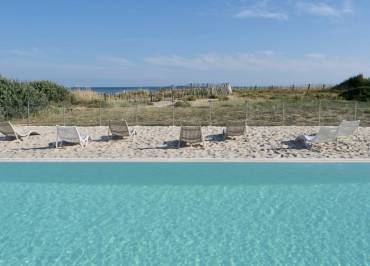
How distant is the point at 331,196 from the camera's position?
8.92m

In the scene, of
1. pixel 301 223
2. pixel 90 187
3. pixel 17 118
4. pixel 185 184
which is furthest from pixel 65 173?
pixel 17 118

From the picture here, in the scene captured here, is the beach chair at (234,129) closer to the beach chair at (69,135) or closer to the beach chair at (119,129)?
the beach chair at (119,129)

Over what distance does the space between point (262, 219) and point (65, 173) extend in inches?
202

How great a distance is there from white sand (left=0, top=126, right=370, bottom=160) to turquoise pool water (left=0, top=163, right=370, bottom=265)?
0.89 m

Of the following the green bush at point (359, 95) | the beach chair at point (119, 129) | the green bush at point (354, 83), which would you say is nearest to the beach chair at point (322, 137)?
the beach chair at point (119, 129)

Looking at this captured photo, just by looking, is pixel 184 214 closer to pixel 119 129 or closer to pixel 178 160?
pixel 178 160

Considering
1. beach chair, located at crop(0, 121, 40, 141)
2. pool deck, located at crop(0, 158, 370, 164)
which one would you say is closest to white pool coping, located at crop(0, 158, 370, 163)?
pool deck, located at crop(0, 158, 370, 164)

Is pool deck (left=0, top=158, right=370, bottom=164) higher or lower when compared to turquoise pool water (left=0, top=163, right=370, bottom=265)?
higher

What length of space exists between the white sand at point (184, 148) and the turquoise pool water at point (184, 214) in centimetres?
89

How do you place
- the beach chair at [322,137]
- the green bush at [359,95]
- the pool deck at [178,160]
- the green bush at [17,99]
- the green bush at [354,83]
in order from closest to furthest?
the pool deck at [178,160] < the beach chair at [322,137] < the green bush at [17,99] < the green bush at [359,95] < the green bush at [354,83]

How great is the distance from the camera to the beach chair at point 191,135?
12.4m

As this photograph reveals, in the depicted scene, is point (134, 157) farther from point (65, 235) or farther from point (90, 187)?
point (65, 235)

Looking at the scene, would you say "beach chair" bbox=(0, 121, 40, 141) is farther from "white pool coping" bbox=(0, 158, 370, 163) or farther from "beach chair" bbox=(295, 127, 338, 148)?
"beach chair" bbox=(295, 127, 338, 148)

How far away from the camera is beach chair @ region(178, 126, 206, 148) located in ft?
40.8
